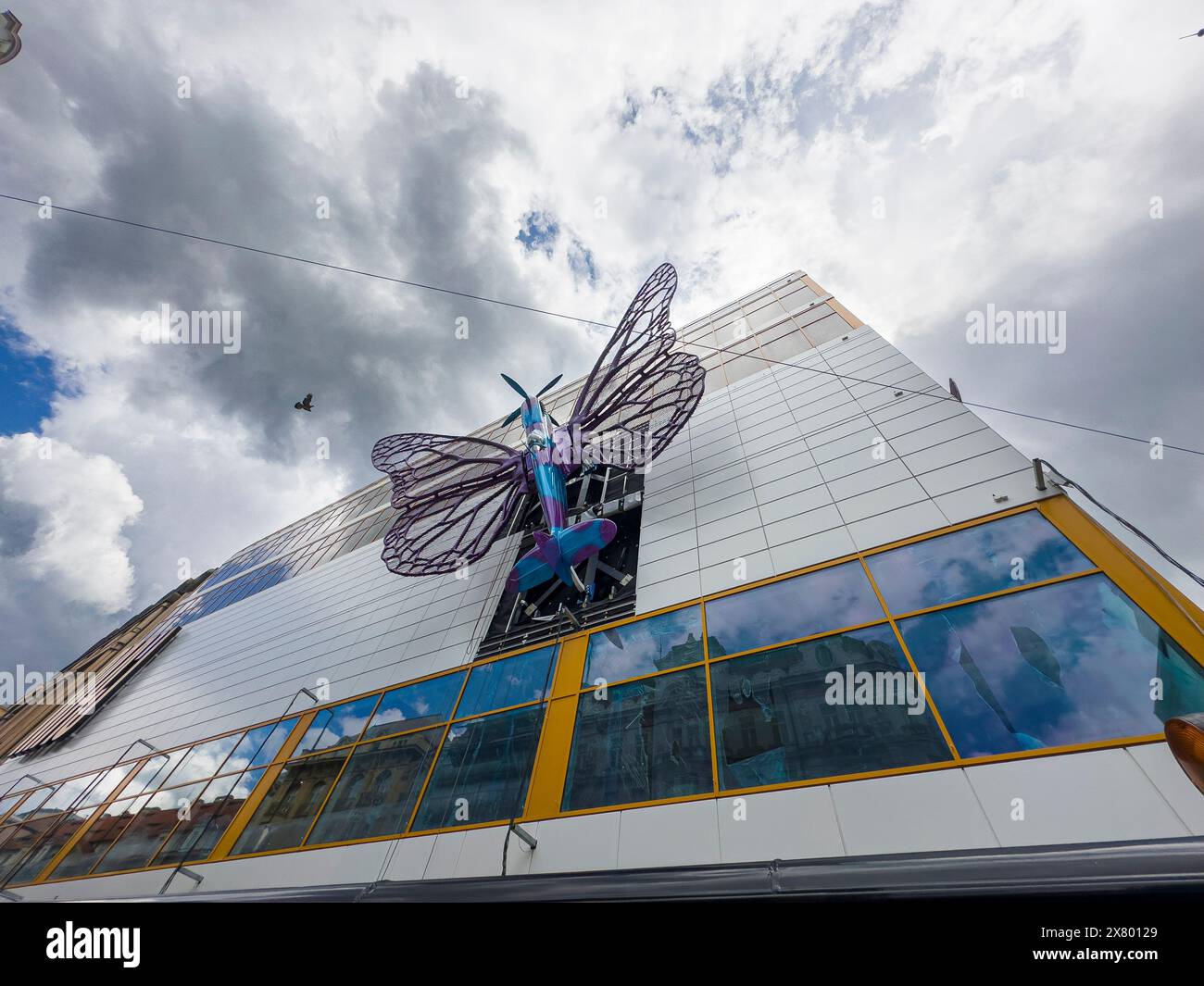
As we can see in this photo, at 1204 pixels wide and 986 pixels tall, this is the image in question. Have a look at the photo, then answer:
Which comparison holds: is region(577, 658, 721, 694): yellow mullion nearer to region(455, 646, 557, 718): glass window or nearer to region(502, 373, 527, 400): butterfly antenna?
region(455, 646, 557, 718): glass window

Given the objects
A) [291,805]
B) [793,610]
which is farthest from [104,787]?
[793,610]

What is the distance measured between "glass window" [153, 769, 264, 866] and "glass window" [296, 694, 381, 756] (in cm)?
119

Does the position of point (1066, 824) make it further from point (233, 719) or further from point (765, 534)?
point (233, 719)

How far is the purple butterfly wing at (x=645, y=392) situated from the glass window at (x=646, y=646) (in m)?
3.59

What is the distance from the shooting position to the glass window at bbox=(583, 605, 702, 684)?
28.3 ft

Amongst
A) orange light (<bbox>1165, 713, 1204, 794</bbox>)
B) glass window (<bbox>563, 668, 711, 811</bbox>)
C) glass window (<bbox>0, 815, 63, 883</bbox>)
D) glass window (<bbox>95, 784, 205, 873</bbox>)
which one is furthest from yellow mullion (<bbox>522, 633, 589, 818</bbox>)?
glass window (<bbox>0, 815, 63, 883</bbox>)

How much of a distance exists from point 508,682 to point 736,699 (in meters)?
4.76

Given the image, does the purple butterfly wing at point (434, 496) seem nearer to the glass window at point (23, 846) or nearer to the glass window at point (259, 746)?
the glass window at point (259, 746)

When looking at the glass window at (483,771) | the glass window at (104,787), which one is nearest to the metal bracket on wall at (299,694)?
the glass window at (483,771)

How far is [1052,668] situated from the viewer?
19.0 ft

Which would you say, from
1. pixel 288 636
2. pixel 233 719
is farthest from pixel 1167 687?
pixel 288 636

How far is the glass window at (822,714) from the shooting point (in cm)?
601
